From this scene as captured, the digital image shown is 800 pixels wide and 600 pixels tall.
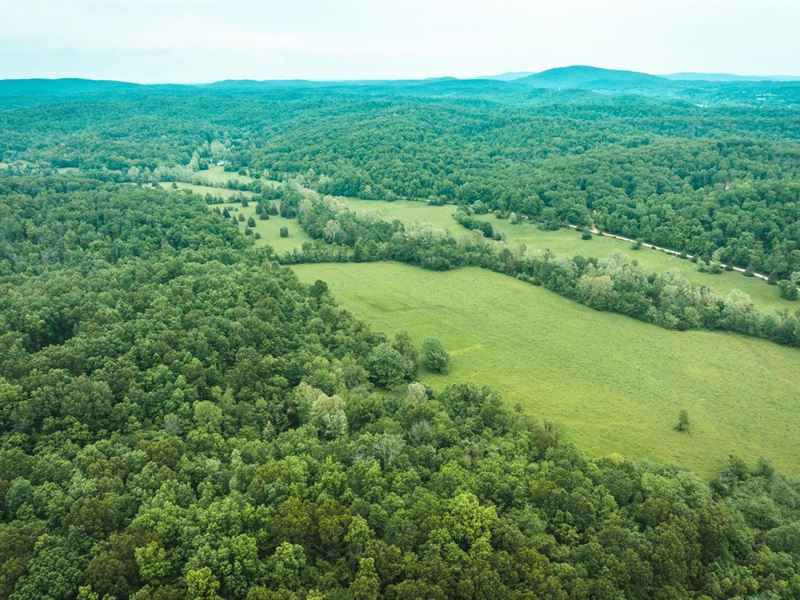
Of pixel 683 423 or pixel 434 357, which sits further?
pixel 434 357

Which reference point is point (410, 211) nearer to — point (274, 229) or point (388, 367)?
point (274, 229)

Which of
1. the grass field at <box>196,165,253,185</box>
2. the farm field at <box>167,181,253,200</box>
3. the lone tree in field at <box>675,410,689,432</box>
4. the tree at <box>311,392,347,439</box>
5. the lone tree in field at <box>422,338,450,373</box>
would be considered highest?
the grass field at <box>196,165,253,185</box>

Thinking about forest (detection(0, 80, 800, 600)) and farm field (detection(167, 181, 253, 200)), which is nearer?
forest (detection(0, 80, 800, 600))

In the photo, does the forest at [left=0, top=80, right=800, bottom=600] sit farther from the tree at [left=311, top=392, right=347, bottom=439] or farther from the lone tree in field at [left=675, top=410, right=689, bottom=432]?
the lone tree in field at [left=675, top=410, right=689, bottom=432]

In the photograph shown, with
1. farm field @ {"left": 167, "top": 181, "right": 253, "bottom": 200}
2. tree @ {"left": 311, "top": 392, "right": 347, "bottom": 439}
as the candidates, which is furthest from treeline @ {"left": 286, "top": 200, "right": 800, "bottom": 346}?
tree @ {"left": 311, "top": 392, "right": 347, "bottom": 439}

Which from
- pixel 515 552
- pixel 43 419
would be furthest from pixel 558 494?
pixel 43 419

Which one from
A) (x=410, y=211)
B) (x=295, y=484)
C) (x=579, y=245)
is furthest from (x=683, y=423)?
(x=410, y=211)

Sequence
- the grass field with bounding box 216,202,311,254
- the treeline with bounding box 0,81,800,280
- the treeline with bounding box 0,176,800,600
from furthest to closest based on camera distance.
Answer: the grass field with bounding box 216,202,311,254, the treeline with bounding box 0,81,800,280, the treeline with bounding box 0,176,800,600

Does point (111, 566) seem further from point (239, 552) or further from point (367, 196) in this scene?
point (367, 196)

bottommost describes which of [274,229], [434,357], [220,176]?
Result: [434,357]
